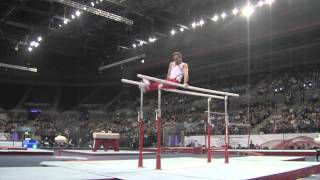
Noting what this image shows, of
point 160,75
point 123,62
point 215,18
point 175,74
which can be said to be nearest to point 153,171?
point 175,74

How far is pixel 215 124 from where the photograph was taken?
22500mm

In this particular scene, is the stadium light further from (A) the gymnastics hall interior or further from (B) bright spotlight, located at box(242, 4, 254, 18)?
(B) bright spotlight, located at box(242, 4, 254, 18)

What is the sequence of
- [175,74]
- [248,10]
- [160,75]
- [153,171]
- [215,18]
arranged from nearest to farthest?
[153,171], [175,74], [248,10], [215,18], [160,75]

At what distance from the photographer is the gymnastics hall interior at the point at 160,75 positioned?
1842 centimetres

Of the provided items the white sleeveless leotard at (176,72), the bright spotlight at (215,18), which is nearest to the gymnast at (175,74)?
the white sleeveless leotard at (176,72)

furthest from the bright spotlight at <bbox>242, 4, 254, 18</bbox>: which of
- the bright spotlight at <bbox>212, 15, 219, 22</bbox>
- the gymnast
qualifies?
the gymnast

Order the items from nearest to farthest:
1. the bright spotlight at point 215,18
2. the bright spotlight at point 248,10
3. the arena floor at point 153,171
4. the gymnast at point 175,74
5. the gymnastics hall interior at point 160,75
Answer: the arena floor at point 153,171 → the gymnast at point 175,74 → the bright spotlight at point 248,10 → the gymnastics hall interior at point 160,75 → the bright spotlight at point 215,18

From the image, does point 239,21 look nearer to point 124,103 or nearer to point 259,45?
point 259,45

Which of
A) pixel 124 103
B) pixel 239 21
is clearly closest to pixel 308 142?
pixel 239 21

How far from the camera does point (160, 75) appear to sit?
30609mm

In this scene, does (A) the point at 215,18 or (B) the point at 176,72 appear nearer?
(B) the point at 176,72

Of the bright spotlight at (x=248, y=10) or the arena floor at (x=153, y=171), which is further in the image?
the bright spotlight at (x=248, y=10)

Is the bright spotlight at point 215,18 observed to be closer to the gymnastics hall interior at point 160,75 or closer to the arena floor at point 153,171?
the gymnastics hall interior at point 160,75

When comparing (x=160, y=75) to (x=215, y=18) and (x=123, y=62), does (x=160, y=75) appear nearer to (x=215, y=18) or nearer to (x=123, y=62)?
(x=123, y=62)
